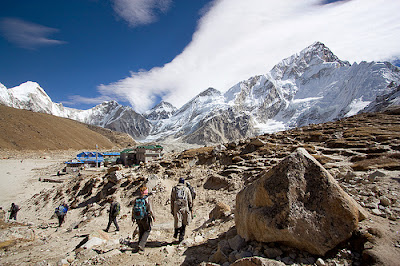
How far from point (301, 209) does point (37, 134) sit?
297 feet

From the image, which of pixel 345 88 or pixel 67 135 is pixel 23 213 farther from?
pixel 345 88

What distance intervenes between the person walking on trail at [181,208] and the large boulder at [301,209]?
251 centimetres

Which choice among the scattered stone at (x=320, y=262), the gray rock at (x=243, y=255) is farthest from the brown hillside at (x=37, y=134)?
the scattered stone at (x=320, y=262)

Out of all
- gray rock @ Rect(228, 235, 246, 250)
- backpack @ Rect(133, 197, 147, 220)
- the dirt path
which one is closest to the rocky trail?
gray rock @ Rect(228, 235, 246, 250)

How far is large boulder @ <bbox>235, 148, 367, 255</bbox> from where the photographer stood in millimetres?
2896

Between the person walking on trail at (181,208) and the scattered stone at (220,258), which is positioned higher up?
the person walking on trail at (181,208)

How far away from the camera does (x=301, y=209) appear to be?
122 inches

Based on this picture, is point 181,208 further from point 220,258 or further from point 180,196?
point 220,258

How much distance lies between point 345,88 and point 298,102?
50800 mm

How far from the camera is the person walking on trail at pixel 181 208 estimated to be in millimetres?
5730

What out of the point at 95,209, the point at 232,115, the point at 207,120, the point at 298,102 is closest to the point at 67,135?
the point at 95,209

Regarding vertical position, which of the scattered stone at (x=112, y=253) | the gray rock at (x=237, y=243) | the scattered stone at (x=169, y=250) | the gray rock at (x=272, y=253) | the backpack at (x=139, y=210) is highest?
the backpack at (x=139, y=210)

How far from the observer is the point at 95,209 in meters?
11.9

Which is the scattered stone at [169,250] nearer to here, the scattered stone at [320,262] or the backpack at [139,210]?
the backpack at [139,210]
